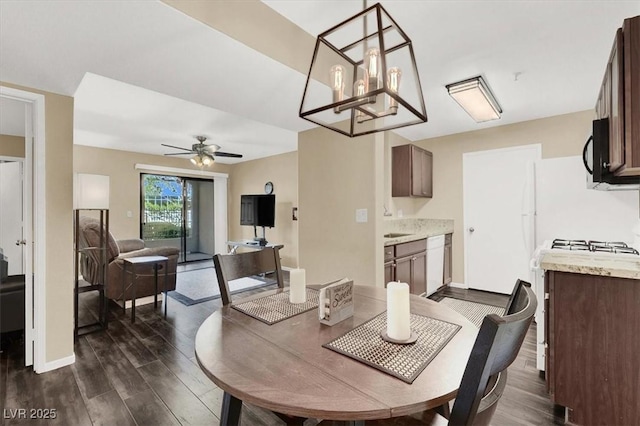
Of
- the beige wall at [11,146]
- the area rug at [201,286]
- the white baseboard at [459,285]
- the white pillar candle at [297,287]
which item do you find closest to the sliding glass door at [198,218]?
the area rug at [201,286]

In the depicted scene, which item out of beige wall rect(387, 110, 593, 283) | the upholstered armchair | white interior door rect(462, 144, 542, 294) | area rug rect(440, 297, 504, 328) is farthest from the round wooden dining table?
beige wall rect(387, 110, 593, 283)

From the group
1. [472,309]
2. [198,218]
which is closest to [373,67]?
[472,309]

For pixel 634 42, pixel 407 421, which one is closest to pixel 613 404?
pixel 407 421

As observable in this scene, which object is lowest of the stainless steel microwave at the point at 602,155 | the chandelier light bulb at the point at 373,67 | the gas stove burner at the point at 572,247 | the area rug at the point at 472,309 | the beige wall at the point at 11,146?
the area rug at the point at 472,309

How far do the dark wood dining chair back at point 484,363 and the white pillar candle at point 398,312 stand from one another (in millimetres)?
316

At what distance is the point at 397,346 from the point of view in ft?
3.12

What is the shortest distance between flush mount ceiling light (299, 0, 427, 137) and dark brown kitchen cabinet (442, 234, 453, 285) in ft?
6.39

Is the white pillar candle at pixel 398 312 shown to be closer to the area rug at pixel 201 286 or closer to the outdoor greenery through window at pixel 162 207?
the area rug at pixel 201 286

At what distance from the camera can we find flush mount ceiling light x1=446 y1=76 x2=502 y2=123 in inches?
101

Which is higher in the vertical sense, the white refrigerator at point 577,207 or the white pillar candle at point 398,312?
the white refrigerator at point 577,207

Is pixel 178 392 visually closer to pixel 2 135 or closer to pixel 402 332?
pixel 402 332

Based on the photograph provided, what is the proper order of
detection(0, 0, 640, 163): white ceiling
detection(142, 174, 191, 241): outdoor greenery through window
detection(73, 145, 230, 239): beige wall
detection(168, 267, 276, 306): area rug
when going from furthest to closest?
1. detection(142, 174, 191, 241): outdoor greenery through window
2. detection(73, 145, 230, 239): beige wall
3. detection(168, 267, 276, 306): area rug
4. detection(0, 0, 640, 163): white ceiling

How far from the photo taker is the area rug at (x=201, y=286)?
3.93m

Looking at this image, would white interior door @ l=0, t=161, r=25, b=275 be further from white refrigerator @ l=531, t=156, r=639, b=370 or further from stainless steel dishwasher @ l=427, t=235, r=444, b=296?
white refrigerator @ l=531, t=156, r=639, b=370
